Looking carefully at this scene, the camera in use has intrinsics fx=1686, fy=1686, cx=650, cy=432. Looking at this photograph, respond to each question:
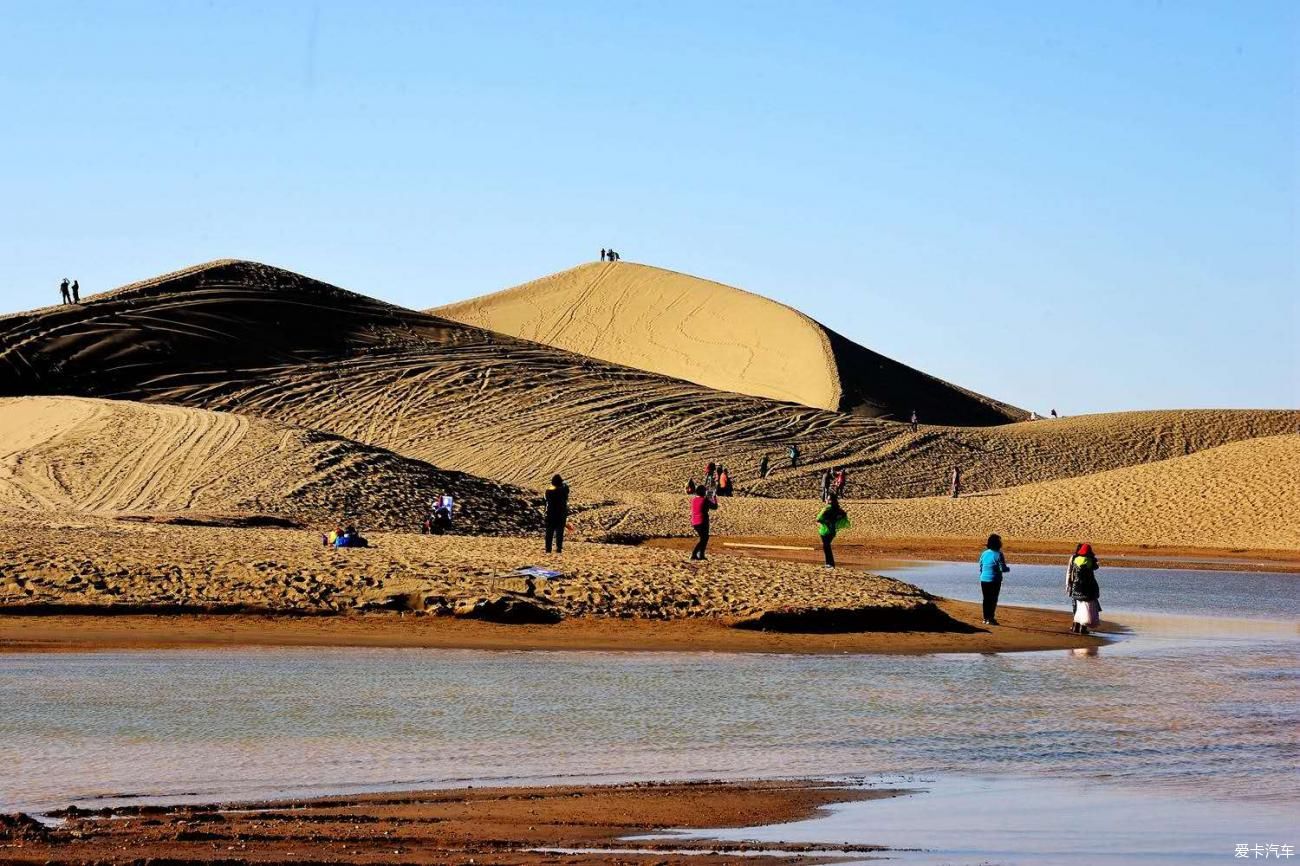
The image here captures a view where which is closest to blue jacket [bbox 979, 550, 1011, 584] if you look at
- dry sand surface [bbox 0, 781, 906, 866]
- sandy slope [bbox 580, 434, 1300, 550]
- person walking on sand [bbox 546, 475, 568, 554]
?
person walking on sand [bbox 546, 475, 568, 554]

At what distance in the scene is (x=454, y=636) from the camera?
730 inches

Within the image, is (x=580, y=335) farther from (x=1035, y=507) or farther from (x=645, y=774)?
(x=645, y=774)

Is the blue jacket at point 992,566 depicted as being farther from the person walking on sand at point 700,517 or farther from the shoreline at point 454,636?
the person walking on sand at point 700,517

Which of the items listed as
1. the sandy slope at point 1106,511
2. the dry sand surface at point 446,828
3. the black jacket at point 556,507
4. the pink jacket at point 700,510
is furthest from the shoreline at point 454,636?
the sandy slope at point 1106,511

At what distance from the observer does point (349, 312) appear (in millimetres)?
77812

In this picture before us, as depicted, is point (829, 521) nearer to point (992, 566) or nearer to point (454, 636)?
point (992, 566)

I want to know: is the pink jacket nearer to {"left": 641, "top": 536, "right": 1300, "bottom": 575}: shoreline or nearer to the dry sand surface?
{"left": 641, "top": 536, "right": 1300, "bottom": 575}: shoreline

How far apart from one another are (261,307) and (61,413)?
2981 cm

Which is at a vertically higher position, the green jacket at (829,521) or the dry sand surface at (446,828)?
the green jacket at (829,521)

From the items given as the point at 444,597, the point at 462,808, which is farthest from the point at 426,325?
the point at 462,808

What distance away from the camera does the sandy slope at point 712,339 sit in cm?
9606

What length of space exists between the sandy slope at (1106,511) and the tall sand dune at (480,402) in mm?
7774

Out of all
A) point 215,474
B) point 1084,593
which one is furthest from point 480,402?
point 1084,593

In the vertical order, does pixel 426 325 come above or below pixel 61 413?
above
